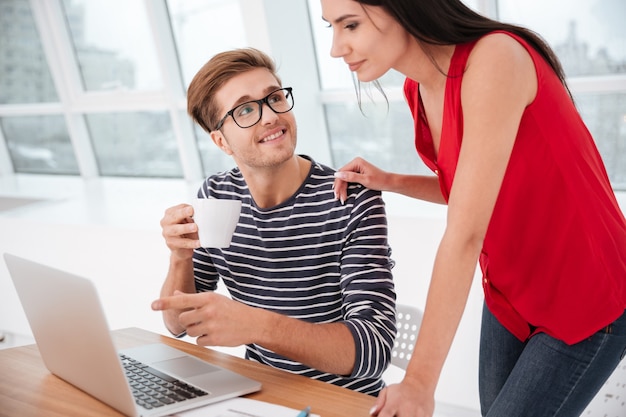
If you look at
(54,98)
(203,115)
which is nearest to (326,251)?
(203,115)

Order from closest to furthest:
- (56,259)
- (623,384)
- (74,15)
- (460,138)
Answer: (460,138)
(623,384)
(56,259)
(74,15)

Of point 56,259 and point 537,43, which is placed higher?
point 537,43

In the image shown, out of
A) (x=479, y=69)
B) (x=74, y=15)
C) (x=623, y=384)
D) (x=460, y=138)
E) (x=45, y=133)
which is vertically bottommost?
(x=623, y=384)

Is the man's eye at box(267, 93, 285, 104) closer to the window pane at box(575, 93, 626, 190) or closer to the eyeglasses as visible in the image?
the eyeglasses

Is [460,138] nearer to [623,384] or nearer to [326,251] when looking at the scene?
[326,251]

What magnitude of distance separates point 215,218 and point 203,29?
231 centimetres

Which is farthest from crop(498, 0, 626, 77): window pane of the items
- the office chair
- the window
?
the office chair

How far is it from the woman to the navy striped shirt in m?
0.23

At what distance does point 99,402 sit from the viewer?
1.14m

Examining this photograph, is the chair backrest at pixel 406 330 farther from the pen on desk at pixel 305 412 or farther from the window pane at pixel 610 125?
the window pane at pixel 610 125

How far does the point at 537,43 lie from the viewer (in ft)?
3.67

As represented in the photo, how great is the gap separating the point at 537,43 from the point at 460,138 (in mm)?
193

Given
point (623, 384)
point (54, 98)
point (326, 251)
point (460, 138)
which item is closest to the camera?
point (460, 138)

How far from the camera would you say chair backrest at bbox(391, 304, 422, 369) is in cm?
155
